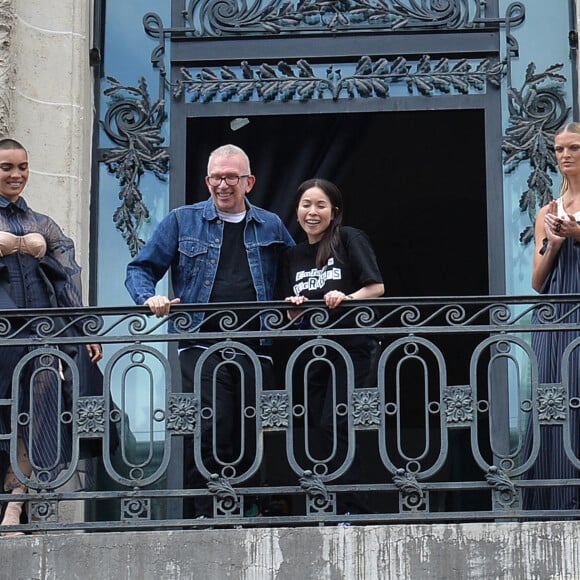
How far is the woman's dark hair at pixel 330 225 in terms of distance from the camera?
9.21 metres

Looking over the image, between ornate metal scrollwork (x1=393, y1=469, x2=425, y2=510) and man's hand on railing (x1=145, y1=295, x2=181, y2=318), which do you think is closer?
ornate metal scrollwork (x1=393, y1=469, x2=425, y2=510)

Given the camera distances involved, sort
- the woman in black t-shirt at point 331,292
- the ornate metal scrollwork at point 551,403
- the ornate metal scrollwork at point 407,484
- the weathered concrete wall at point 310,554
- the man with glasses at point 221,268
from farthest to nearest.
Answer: the man with glasses at point 221,268
the woman in black t-shirt at point 331,292
the ornate metal scrollwork at point 551,403
the ornate metal scrollwork at point 407,484
the weathered concrete wall at point 310,554

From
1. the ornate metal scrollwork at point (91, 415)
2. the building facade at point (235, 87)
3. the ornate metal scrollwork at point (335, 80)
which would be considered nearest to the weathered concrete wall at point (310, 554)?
the ornate metal scrollwork at point (91, 415)

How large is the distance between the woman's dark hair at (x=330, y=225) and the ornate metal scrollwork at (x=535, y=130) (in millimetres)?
1676

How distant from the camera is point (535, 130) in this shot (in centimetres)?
1070

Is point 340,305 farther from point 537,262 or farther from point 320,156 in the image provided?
point 320,156

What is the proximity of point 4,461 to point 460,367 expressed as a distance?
6030mm

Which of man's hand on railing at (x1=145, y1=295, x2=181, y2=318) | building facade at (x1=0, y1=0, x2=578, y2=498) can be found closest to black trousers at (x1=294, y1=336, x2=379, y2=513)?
man's hand on railing at (x1=145, y1=295, x2=181, y2=318)

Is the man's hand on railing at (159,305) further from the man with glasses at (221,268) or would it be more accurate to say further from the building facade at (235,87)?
the building facade at (235,87)

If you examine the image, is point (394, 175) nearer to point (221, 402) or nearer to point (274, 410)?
point (221, 402)

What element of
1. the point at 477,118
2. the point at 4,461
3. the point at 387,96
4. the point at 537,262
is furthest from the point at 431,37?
the point at 4,461

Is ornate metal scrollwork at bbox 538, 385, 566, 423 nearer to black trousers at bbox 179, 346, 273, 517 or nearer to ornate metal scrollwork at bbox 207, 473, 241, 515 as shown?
black trousers at bbox 179, 346, 273, 517

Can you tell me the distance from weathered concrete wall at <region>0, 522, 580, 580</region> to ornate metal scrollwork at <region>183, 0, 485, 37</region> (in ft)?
12.2

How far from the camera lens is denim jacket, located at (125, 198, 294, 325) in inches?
368
